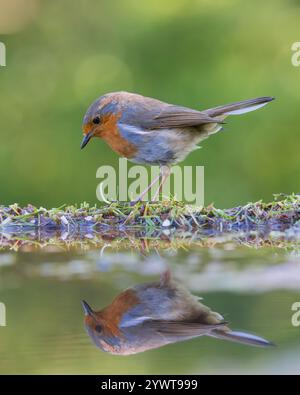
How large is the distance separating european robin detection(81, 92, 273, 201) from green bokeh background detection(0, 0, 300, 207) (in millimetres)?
2080

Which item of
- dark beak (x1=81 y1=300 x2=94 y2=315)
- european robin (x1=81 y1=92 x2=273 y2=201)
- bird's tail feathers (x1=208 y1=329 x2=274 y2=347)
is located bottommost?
bird's tail feathers (x1=208 y1=329 x2=274 y2=347)

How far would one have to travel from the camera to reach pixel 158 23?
9.18m

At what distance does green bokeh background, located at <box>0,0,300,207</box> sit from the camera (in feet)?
27.4

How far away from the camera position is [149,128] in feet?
18.8

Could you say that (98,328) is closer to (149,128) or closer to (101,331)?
(101,331)

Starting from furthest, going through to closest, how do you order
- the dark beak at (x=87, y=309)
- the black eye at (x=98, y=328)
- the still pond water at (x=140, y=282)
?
the dark beak at (x=87, y=309) → the black eye at (x=98, y=328) → the still pond water at (x=140, y=282)

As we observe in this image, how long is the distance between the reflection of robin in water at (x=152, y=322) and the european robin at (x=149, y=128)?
275cm

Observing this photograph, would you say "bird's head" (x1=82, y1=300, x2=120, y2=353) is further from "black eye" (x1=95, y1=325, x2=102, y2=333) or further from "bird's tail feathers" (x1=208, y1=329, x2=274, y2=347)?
"bird's tail feathers" (x1=208, y1=329, x2=274, y2=347)

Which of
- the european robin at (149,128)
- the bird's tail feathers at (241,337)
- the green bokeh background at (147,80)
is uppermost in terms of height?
the green bokeh background at (147,80)

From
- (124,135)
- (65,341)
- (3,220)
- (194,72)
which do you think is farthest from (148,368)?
(194,72)

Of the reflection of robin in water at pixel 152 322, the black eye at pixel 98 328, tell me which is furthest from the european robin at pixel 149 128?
the black eye at pixel 98 328

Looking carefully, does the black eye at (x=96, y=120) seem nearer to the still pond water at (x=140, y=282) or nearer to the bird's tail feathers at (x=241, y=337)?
the still pond water at (x=140, y=282)

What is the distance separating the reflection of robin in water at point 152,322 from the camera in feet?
7.89

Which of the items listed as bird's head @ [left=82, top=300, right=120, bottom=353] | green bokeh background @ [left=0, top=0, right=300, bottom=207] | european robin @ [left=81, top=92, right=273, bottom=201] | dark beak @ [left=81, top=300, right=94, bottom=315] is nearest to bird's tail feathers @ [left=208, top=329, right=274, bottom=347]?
bird's head @ [left=82, top=300, right=120, bottom=353]
